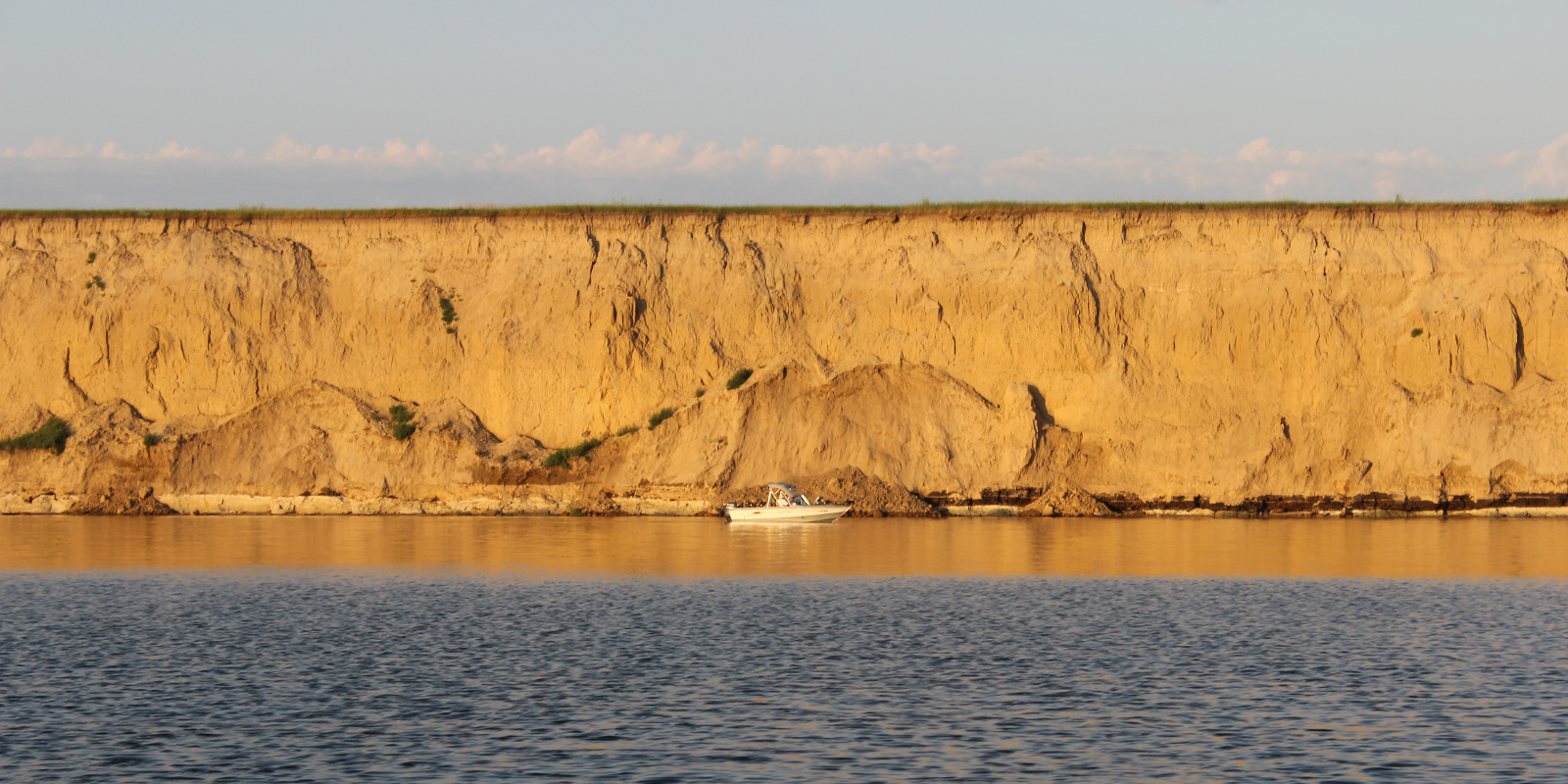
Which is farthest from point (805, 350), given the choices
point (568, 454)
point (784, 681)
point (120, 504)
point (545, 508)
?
point (784, 681)

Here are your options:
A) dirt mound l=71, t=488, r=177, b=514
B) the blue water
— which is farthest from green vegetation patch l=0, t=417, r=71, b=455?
the blue water

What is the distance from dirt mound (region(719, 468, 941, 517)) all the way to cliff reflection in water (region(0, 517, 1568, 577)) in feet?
4.67

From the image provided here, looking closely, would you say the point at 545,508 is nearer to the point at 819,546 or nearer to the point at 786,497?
the point at 786,497

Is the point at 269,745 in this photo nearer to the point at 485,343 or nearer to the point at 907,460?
the point at 907,460

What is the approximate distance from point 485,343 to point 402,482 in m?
5.53

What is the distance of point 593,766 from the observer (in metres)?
12.0

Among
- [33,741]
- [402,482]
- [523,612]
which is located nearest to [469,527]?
[402,482]

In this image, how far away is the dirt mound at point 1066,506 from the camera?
43625mm

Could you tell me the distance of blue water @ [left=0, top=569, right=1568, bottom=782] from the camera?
40.2 ft

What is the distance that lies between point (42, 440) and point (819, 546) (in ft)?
86.9

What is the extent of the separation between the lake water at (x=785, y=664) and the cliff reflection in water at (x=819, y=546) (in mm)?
260

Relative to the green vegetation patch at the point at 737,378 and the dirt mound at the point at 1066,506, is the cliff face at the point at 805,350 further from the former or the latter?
the dirt mound at the point at 1066,506

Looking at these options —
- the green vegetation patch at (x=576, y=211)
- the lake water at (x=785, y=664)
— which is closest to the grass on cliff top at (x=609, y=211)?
the green vegetation patch at (x=576, y=211)

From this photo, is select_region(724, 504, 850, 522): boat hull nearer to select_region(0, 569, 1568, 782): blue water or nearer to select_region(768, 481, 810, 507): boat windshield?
select_region(768, 481, 810, 507): boat windshield
